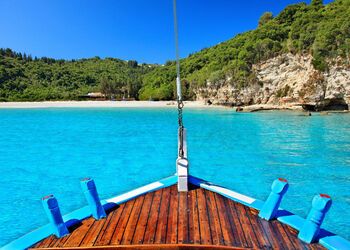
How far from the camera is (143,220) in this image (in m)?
4.30

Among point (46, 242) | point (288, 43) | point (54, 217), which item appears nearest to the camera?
point (46, 242)

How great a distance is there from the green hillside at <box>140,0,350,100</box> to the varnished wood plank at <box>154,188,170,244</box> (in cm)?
4809

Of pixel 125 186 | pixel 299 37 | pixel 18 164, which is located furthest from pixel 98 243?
pixel 299 37

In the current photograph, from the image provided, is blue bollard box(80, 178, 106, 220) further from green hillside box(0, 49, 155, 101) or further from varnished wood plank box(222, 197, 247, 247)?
green hillside box(0, 49, 155, 101)

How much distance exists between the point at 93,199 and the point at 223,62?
75419 millimetres

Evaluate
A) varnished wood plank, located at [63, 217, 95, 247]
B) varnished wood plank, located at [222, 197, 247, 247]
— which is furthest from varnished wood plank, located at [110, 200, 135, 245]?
varnished wood plank, located at [222, 197, 247, 247]

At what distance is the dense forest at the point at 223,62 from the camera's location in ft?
151

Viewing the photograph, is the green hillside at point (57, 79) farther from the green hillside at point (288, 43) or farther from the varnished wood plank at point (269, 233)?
the varnished wood plank at point (269, 233)

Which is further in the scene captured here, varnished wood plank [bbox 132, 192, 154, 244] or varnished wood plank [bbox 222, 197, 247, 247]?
varnished wood plank [bbox 132, 192, 154, 244]

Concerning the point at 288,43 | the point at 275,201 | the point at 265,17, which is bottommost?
the point at 275,201

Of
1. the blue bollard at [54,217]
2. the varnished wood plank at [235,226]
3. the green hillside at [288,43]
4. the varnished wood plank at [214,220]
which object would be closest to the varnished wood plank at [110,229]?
the blue bollard at [54,217]

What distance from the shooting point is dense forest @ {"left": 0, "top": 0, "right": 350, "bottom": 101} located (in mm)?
46000

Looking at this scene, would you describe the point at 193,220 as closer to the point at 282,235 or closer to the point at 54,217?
the point at 282,235

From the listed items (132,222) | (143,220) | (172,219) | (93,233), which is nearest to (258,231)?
(172,219)
